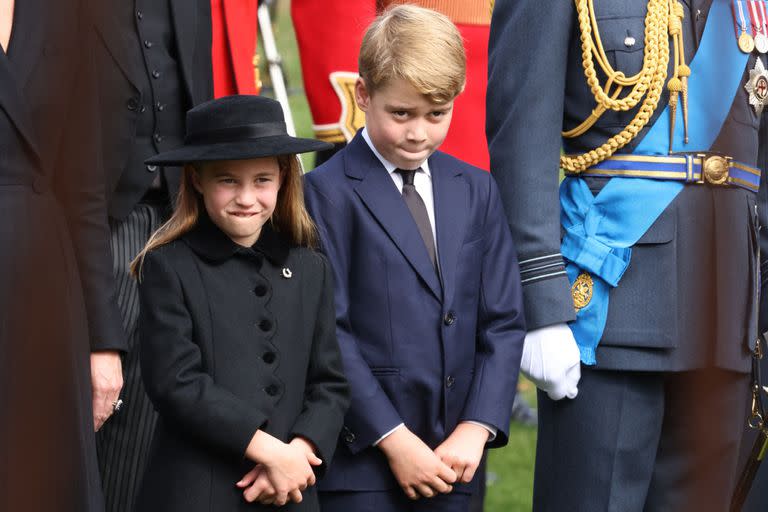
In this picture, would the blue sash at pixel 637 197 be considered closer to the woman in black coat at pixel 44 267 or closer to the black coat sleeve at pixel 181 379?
the black coat sleeve at pixel 181 379

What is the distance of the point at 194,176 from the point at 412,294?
1.77 ft

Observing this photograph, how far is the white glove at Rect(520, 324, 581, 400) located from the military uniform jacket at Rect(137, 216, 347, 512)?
1.55 ft

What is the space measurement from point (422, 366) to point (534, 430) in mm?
4258

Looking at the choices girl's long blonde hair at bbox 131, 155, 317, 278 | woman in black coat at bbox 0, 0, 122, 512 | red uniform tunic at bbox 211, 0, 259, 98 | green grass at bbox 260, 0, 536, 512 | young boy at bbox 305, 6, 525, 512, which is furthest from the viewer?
green grass at bbox 260, 0, 536, 512

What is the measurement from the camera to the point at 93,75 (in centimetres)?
361

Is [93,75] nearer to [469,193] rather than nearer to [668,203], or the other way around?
[469,193]

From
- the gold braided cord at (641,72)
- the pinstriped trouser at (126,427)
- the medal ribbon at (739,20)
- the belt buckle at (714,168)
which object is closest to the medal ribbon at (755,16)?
the medal ribbon at (739,20)

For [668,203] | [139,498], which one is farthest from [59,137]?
[668,203]

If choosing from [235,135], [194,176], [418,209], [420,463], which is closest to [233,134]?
[235,135]

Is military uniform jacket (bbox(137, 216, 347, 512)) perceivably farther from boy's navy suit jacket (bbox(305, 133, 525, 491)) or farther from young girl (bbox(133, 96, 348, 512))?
boy's navy suit jacket (bbox(305, 133, 525, 491))

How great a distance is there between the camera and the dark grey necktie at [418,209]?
3.69m

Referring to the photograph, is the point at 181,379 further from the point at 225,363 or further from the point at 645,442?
the point at 645,442

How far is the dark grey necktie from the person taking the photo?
12.1 feet

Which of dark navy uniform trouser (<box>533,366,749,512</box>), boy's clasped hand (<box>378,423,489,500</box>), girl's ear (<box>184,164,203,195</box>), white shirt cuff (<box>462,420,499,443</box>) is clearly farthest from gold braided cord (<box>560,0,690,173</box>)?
girl's ear (<box>184,164,203,195</box>)
